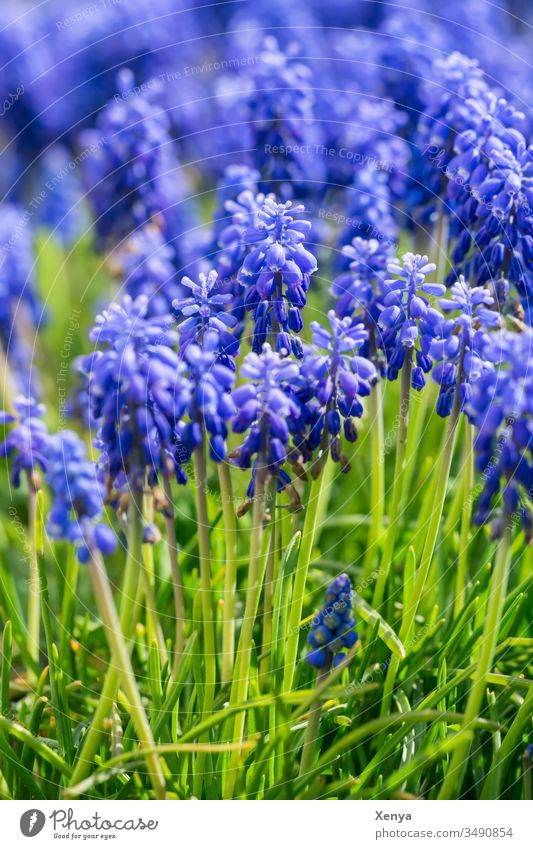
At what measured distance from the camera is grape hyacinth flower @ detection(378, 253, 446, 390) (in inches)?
138

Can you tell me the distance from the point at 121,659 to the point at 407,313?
1.89 metres

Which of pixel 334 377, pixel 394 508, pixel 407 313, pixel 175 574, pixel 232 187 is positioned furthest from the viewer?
pixel 232 187

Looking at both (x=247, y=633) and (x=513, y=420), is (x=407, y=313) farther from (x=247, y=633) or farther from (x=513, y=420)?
(x=247, y=633)

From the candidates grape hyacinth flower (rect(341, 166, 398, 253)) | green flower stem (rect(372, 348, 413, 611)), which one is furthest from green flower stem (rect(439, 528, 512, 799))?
grape hyacinth flower (rect(341, 166, 398, 253))

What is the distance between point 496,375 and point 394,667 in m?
1.55

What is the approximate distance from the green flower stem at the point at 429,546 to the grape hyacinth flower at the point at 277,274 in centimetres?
76

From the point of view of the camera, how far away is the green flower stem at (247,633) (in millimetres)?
3350

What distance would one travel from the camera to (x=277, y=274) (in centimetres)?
342

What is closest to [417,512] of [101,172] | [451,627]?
[451,627]

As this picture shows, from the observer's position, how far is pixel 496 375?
9.69ft

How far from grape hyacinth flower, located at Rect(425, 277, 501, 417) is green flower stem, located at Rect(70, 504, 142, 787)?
54.9 inches

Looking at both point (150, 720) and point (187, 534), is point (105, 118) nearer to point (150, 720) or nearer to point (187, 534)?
point (187, 534)

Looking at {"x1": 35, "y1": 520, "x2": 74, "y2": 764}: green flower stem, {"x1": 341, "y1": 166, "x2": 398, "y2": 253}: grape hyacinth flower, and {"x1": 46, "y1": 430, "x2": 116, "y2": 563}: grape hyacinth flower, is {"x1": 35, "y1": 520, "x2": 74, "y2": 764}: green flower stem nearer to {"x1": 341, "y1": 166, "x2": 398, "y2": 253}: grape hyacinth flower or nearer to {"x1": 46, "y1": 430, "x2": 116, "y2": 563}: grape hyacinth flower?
{"x1": 46, "y1": 430, "x2": 116, "y2": 563}: grape hyacinth flower
